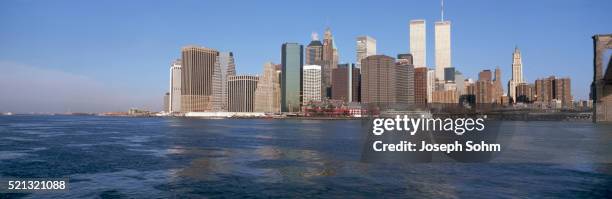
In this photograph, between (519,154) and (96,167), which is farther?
(519,154)

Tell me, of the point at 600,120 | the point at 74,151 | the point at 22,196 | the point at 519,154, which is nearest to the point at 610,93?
the point at 600,120

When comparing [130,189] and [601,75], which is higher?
[601,75]

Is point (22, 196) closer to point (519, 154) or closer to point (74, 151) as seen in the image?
point (74, 151)

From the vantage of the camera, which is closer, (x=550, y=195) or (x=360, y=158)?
(x=550, y=195)

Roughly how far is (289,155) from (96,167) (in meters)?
17.3

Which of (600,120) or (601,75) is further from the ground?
(601,75)

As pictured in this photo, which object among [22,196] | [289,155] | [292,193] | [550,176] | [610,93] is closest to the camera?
[22,196]

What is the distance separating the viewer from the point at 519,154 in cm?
4619

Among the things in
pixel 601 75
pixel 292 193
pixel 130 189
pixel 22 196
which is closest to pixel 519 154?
pixel 292 193

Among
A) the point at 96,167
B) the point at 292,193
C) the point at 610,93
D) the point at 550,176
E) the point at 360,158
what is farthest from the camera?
the point at 610,93

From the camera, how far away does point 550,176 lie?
102ft

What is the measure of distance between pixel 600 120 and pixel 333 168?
624 feet

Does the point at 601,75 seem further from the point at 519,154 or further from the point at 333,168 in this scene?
the point at 333,168

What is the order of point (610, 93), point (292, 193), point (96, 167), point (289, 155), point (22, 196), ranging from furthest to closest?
point (610, 93)
point (289, 155)
point (96, 167)
point (292, 193)
point (22, 196)
